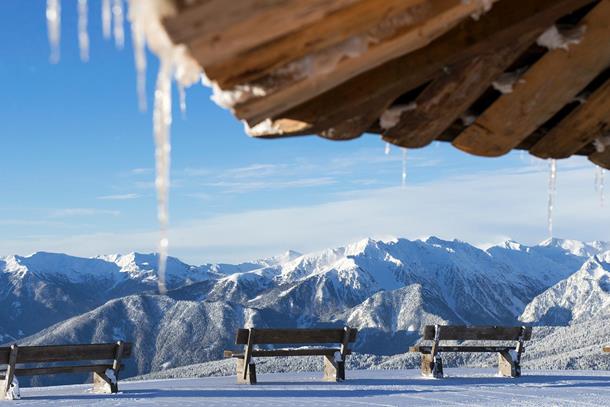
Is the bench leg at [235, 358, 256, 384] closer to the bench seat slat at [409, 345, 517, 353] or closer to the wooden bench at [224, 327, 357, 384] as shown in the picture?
the wooden bench at [224, 327, 357, 384]

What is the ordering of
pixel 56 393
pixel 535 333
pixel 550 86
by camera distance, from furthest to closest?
1. pixel 535 333
2. pixel 56 393
3. pixel 550 86

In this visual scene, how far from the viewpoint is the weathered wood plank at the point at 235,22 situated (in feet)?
3.87

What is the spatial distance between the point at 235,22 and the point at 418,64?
636 millimetres

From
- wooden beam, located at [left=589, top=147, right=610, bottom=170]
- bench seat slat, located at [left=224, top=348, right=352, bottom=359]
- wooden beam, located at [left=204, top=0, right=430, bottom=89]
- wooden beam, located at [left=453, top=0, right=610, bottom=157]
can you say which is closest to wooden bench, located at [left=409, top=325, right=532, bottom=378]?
bench seat slat, located at [left=224, top=348, right=352, bottom=359]

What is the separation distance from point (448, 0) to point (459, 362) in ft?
148

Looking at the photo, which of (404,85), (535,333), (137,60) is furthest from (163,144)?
(535,333)

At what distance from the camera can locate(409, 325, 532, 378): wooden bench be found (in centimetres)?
1370

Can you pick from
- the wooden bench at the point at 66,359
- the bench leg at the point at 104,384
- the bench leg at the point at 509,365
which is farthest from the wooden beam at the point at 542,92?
the bench leg at the point at 509,365

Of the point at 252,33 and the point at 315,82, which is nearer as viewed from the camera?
the point at 252,33

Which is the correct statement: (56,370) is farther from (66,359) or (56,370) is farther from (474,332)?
(474,332)

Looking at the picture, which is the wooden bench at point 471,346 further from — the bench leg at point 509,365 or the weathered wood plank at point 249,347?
the weathered wood plank at point 249,347

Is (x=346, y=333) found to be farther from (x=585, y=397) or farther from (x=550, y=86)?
(x=550, y=86)

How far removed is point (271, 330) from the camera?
12602 millimetres

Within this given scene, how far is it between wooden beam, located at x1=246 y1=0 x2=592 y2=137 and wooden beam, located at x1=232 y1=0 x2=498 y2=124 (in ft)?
0.42
